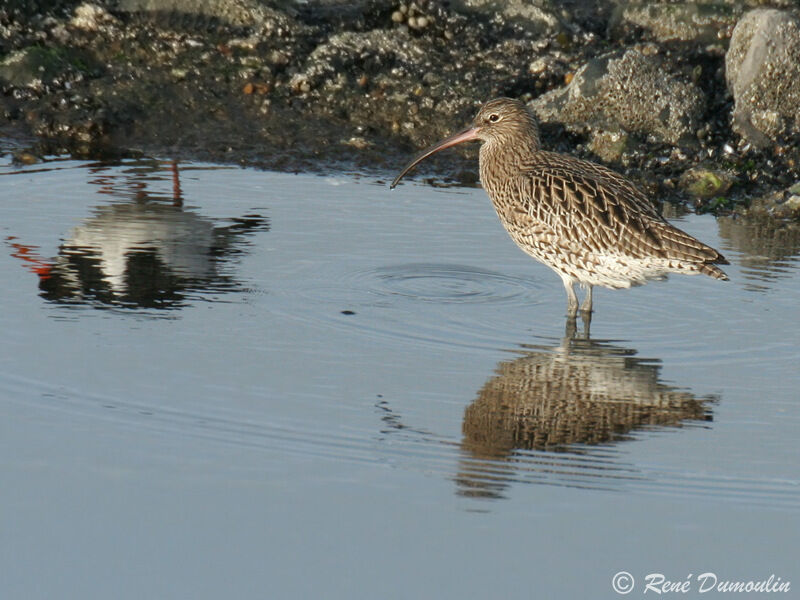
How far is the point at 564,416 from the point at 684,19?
8561 millimetres

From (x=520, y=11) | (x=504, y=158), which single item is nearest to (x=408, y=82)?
(x=520, y=11)

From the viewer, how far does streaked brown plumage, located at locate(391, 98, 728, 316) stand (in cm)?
931

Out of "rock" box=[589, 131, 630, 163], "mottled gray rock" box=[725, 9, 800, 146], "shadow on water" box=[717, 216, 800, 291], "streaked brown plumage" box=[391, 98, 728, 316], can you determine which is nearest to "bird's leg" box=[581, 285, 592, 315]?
"streaked brown plumage" box=[391, 98, 728, 316]

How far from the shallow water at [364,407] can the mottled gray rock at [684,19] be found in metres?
3.64

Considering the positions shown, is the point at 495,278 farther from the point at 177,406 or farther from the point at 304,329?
the point at 177,406

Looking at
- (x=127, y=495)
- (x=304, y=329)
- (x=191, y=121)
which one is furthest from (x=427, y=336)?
(x=191, y=121)

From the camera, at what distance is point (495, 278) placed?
33.6 feet

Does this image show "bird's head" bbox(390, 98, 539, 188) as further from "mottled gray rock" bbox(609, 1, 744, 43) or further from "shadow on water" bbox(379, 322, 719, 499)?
"mottled gray rock" bbox(609, 1, 744, 43)

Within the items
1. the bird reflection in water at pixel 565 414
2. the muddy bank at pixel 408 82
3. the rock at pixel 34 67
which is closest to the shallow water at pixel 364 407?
the bird reflection in water at pixel 565 414

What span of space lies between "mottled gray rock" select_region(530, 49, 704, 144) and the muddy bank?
0.01 metres

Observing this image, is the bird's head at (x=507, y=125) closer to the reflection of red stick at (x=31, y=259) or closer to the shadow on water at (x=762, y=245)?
the shadow on water at (x=762, y=245)

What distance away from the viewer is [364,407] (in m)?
7.46

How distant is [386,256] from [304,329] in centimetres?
187

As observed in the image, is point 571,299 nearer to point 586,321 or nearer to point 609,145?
point 586,321
